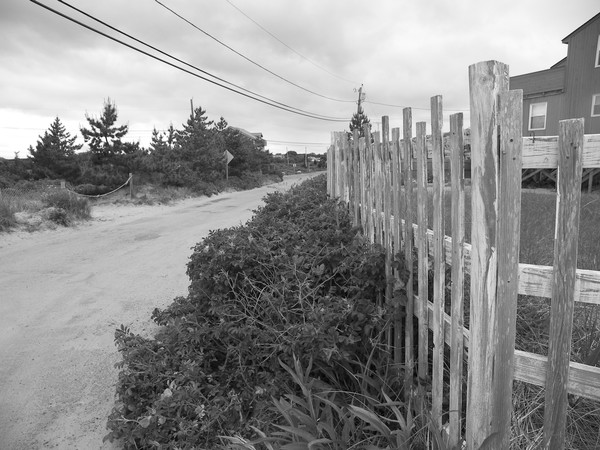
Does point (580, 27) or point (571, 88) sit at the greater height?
point (580, 27)

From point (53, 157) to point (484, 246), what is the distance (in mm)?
29459

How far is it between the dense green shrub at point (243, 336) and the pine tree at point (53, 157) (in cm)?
2572

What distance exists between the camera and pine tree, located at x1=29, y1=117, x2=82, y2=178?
2611 centimetres

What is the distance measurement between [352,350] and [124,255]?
650cm

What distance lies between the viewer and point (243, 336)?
297 centimetres

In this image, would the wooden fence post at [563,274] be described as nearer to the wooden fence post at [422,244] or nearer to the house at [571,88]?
the wooden fence post at [422,244]

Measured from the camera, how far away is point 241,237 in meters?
3.85

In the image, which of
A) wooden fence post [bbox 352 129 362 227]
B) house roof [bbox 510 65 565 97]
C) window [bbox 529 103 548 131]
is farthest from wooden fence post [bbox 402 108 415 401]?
house roof [bbox 510 65 565 97]

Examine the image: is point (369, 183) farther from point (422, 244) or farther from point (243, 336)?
point (243, 336)

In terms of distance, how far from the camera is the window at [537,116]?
21.0m

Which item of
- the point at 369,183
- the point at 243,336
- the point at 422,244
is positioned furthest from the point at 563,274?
the point at 369,183

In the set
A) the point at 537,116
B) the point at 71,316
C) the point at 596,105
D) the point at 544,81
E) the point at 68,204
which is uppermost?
the point at 544,81

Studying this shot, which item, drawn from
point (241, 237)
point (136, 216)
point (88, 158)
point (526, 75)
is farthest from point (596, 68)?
point (88, 158)

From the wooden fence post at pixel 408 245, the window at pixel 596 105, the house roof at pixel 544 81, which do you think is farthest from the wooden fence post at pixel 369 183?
the house roof at pixel 544 81
